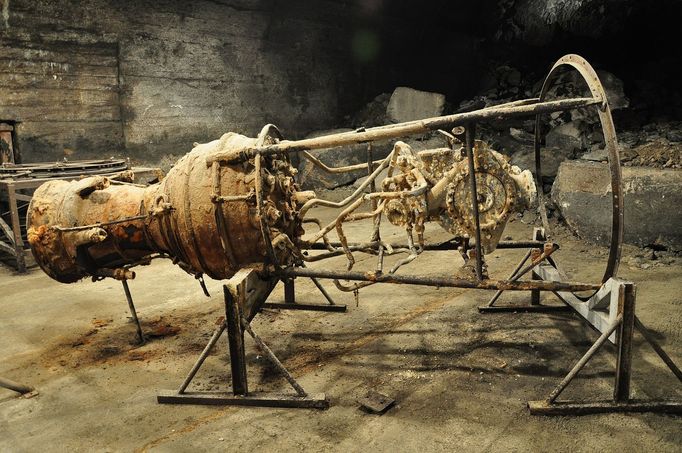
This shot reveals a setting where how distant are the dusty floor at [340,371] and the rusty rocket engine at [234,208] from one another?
693 millimetres

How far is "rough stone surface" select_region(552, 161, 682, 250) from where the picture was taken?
5.60 m

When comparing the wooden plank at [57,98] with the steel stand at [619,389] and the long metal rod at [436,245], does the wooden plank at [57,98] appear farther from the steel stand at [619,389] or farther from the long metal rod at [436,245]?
the steel stand at [619,389]

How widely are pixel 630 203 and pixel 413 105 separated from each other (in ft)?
18.2

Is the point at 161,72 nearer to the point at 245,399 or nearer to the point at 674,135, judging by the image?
the point at 245,399

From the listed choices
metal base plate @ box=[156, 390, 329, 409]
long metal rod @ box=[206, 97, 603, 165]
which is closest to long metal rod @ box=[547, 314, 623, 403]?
long metal rod @ box=[206, 97, 603, 165]

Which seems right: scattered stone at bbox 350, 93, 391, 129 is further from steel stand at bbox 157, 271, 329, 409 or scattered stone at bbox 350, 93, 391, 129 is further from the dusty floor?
steel stand at bbox 157, 271, 329, 409

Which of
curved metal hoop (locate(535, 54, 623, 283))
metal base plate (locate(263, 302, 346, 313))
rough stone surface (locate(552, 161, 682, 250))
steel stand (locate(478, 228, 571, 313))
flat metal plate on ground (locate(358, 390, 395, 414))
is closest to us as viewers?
curved metal hoop (locate(535, 54, 623, 283))

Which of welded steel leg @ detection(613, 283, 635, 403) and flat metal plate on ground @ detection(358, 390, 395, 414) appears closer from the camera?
welded steel leg @ detection(613, 283, 635, 403)

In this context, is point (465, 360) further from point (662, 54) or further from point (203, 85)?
point (662, 54)

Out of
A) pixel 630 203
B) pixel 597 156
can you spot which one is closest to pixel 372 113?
pixel 597 156

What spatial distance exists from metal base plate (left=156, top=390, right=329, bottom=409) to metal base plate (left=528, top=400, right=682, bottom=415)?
122 cm

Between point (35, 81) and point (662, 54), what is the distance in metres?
10.3

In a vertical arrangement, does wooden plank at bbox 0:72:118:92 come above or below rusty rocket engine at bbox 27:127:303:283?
above

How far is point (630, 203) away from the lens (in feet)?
19.2
